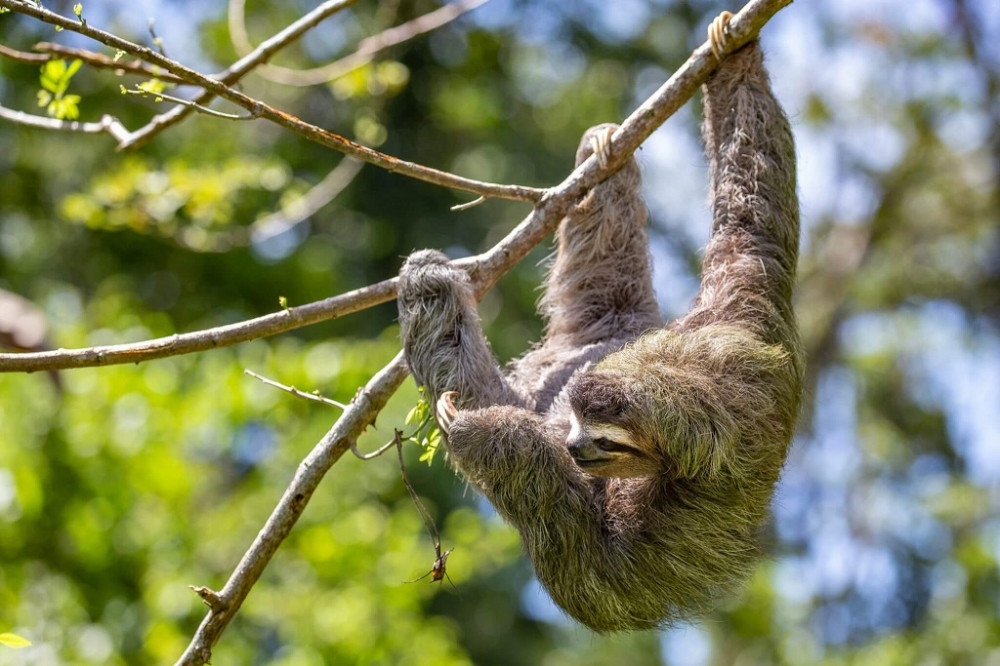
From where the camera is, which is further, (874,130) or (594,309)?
(874,130)

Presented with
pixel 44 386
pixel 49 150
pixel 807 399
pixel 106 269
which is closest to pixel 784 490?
pixel 807 399

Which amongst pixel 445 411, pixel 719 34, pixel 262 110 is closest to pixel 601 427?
pixel 445 411

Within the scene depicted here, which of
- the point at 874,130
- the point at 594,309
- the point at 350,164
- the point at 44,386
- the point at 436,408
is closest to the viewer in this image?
the point at 436,408

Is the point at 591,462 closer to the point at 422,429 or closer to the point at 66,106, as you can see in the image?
the point at 422,429

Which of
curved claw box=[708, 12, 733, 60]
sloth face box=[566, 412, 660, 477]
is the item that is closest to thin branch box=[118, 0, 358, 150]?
curved claw box=[708, 12, 733, 60]

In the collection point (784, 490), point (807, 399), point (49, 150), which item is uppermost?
point (49, 150)

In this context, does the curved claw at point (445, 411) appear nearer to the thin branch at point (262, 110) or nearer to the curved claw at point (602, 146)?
the thin branch at point (262, 110)

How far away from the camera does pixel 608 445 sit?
574 centimetres

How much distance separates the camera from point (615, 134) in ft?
22.2

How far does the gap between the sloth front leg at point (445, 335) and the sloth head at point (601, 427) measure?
3.49 ft

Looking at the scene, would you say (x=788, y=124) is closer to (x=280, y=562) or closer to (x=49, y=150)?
(x=280, y=562)

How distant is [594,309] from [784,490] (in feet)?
7.26

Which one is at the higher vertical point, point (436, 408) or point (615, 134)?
point (615, 134)

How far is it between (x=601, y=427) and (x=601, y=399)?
0.51 feet
